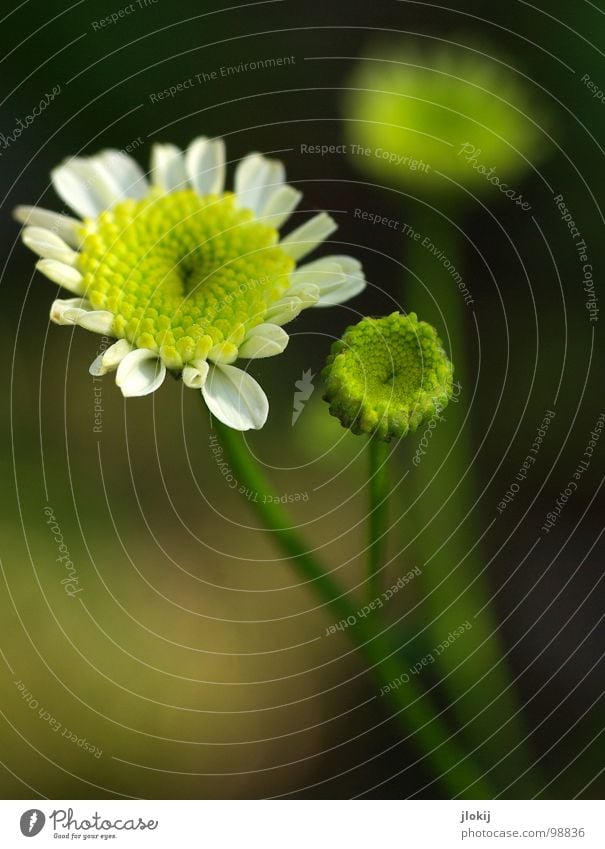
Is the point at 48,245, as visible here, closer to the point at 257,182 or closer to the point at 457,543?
the point at 257,182

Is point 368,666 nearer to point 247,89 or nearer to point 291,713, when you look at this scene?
point 291,713

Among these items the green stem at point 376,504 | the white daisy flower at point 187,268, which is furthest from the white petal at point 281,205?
the green stem at point 376,504

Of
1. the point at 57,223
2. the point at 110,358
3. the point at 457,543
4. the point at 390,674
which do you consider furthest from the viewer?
the point at 457,543

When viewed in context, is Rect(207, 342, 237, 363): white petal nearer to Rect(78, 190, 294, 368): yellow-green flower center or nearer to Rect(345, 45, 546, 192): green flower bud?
Rect(78, 190, 294, 368): yellow-green flower center

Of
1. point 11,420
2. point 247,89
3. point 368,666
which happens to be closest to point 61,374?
point 11,420

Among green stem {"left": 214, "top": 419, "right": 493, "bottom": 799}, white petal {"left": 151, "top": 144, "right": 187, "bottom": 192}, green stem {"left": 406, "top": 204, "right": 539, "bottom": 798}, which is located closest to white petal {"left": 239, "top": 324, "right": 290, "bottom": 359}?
green stem {"left": 214, "top": 419, "right": 493, "bottom": 799}

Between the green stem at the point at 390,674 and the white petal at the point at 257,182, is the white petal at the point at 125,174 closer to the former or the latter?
the white petal at the point at 257,182

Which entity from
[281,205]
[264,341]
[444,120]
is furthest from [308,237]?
[444,120]
